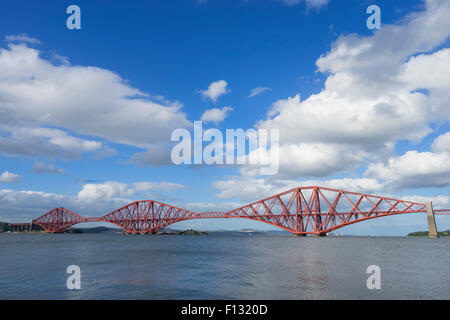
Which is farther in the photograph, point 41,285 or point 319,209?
point 319,209

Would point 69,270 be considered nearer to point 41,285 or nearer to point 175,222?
point 41,285

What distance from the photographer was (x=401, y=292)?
65.6 ft

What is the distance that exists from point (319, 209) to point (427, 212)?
38.1 metres
